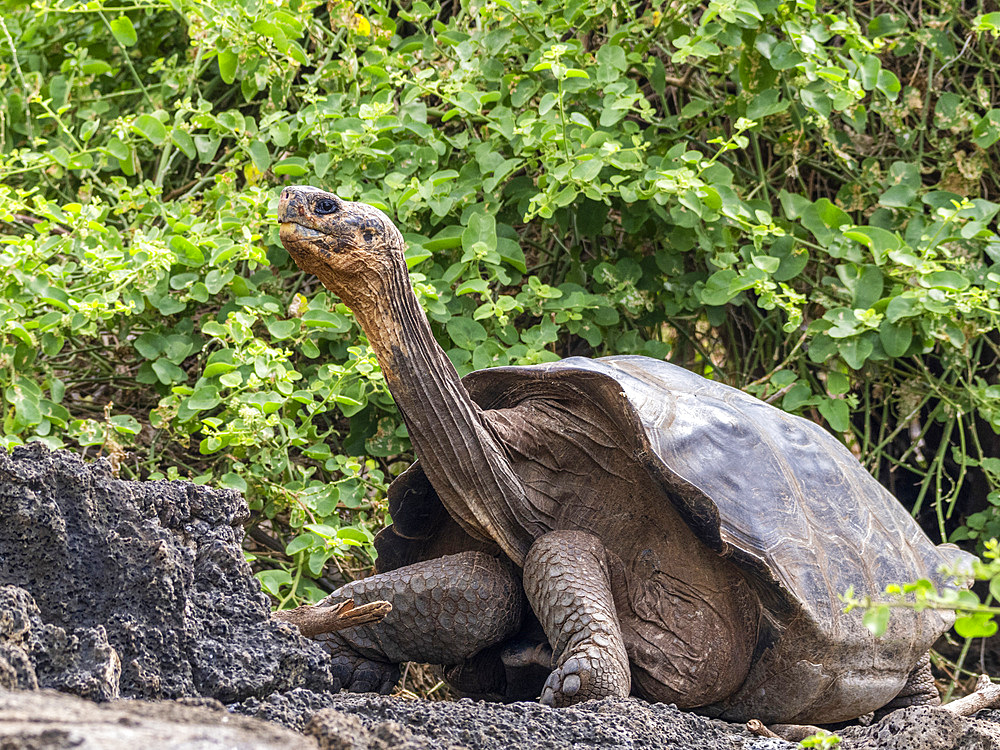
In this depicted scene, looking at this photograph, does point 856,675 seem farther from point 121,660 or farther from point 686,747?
point 121,660

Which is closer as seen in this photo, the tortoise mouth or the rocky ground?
the rocky ground

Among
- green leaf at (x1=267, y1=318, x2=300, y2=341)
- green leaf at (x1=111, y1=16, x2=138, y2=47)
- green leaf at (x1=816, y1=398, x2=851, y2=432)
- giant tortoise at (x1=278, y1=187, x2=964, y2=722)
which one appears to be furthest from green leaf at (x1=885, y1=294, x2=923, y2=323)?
green leaf at (x1=111, y1=16, x2=138, y2=47)

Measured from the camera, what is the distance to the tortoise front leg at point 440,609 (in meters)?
2.19

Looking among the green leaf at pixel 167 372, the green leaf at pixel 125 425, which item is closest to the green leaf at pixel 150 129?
the green leaf at pixel 167 372

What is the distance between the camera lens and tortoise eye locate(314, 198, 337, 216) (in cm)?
195

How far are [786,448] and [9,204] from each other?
235cm

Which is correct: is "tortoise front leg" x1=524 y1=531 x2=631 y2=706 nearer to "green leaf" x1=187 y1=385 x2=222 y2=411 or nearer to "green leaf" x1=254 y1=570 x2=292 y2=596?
"green leaf" x1=254 y1=570 x2=292 y2=596

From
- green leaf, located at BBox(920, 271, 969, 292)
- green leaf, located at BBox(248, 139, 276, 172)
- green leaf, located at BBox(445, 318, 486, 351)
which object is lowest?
green leaf, located at BBox(920, 271, 969, 292)

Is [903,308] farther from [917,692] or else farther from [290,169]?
[290,169]

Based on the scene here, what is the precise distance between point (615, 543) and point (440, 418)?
0.48 meters

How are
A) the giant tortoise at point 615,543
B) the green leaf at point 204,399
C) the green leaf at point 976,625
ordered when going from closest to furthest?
1. the green leaf at point 976,625
2. the giant tortoise at point 615,543
3. the green leaf at point 204,399

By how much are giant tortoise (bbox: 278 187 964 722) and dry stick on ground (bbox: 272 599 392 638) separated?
0.50 ft

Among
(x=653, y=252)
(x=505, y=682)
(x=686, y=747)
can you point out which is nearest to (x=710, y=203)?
(x=653, y=252)

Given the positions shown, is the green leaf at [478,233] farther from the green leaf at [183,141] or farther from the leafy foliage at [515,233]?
the green leaf at [183,141]
